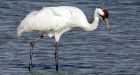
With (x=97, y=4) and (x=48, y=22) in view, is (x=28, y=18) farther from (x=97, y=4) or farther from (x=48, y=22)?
(x=97, y=4)

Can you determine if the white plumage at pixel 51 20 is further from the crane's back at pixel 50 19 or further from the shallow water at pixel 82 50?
the shallow water at pixel 82 50

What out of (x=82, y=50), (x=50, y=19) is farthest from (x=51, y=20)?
(x=82, y=50)

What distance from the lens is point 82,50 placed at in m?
15.1

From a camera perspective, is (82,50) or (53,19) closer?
(53,19)

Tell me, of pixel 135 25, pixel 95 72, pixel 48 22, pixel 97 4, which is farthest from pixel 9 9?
pixel 95 72

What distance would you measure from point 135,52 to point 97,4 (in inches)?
221

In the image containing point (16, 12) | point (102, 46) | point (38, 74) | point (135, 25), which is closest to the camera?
point (38, 74)

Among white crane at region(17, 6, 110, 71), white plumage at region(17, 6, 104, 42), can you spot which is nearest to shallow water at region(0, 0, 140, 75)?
white crane at region(17, 6, 110, 71)

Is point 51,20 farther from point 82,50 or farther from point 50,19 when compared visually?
point 82,50

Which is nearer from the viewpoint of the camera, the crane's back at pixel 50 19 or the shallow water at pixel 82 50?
the shallow water at pixel 82 50

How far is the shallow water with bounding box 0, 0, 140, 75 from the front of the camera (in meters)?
13.7

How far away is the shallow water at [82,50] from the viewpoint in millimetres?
13703

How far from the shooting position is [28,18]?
14219 millimetres

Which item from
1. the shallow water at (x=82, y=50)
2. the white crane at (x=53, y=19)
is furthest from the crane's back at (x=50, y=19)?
the shallow water at (x=82, y=50)
